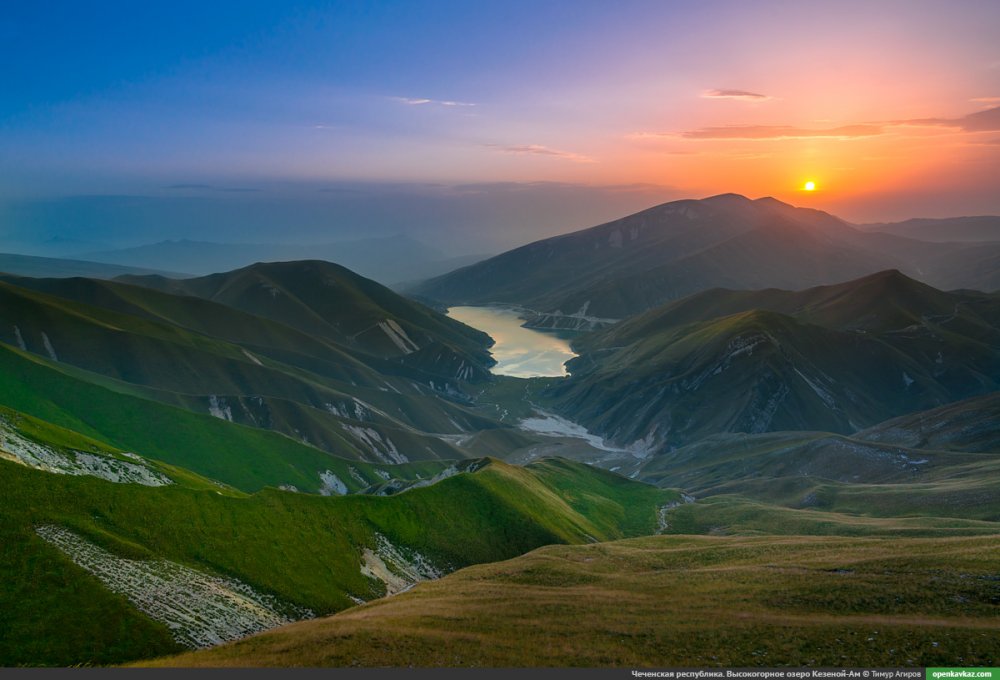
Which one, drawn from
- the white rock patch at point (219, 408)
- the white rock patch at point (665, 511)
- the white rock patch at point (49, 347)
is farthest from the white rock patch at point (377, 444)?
the white rock patch at point (49, 347)

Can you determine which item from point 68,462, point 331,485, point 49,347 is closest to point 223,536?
point 68,462

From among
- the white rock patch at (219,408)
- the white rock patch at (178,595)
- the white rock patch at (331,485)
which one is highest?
the white rock patch at (178,595)

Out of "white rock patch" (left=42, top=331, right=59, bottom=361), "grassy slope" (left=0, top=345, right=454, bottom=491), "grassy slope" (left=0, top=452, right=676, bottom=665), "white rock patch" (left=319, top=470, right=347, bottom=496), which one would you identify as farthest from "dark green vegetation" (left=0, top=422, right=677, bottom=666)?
"white rock patch" (left=42, top=331, right=59, bottom=361)

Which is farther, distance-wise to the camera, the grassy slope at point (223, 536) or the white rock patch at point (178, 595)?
the white rock patch at point (178, 595)

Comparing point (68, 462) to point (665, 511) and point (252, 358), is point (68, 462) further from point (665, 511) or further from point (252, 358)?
point (252, 358)

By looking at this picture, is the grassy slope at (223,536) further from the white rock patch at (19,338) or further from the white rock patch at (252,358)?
the white rock patch at (19,338)

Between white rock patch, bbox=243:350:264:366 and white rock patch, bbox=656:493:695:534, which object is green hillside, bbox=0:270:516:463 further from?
white rock patch, bbox=656:493:695:534
